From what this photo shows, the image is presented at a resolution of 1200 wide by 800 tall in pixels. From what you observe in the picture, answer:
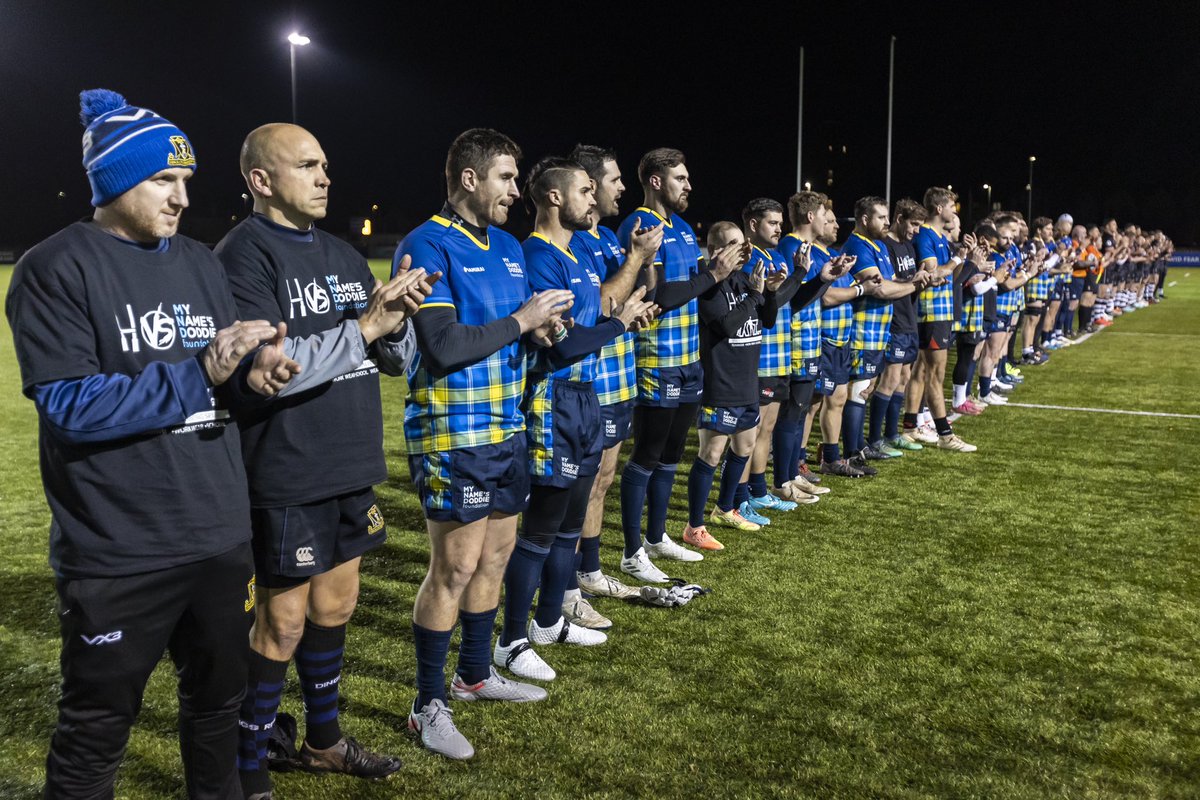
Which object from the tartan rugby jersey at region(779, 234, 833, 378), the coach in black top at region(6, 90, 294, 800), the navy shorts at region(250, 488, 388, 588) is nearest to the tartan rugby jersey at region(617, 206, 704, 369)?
the tartan rugby jersey at region(779, 234, 833, 378)

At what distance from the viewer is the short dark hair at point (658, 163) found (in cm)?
493

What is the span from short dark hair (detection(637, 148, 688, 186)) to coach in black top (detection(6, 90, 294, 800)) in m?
2.99

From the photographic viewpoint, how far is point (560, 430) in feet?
12.3

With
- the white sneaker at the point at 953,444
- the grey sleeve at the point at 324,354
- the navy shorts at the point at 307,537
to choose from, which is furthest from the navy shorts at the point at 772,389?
the grey sleeve at the point at 324,354

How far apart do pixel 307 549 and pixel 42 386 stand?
0.92m

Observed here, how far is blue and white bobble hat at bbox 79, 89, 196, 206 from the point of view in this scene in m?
2.14

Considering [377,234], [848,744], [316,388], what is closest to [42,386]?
[316,388]

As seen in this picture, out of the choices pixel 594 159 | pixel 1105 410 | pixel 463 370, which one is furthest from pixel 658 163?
pixel 1105 410

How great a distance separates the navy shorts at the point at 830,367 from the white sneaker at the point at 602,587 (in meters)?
2.64

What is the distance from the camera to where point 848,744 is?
333cm

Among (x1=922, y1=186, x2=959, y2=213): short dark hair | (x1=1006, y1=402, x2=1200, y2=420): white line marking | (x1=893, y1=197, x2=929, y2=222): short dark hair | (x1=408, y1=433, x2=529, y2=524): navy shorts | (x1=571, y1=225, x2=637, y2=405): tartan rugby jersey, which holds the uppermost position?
(x1=922, y1=186, x2=959, y2=213): short dark hair

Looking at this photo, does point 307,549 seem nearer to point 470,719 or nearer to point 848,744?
point 470,719

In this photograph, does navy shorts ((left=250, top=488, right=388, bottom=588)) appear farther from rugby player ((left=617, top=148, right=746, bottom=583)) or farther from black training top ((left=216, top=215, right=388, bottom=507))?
rugby player ((left=617, top=148, right=746, bottom=583))

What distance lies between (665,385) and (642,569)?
94cm
